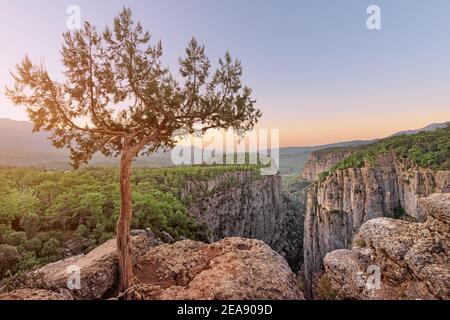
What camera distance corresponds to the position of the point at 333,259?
1224 centimetres

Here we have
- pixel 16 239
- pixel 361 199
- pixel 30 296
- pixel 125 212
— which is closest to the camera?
pixel 30 296

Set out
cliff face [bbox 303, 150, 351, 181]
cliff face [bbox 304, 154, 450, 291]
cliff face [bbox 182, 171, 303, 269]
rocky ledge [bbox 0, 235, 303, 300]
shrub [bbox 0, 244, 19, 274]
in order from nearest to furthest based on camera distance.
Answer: rocky ledge [bbox 0, 235, 303, 300] < shrub [bbox 0, 244, 19, 274] < cliff face [bbox 304, 154, 450, 291] < cliff face [bbox 182, 171, 303, 269] < cliff face [bbox 303, 150, 351, 181]

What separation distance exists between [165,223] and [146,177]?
1201 inches

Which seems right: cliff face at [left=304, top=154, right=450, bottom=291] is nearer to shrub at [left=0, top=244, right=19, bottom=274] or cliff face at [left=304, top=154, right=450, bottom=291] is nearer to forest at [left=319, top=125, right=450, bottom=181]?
forest at [left=319, top=125, right=450, bottom=181]

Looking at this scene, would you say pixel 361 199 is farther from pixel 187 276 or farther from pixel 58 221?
pixel 187 276

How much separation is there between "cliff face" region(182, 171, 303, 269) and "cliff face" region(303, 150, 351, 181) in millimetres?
27797

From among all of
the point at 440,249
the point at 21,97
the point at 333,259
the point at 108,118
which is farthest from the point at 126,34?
the point at 440,249

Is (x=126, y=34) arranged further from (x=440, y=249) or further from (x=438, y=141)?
(x=438, y=141)

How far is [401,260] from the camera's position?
10.1 metres

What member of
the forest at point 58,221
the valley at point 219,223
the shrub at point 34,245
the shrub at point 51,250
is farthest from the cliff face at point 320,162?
the shrub at point 34,245

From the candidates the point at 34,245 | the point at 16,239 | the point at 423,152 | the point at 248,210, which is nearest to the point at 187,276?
the point at 34,245

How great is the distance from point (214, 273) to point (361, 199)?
61.4m

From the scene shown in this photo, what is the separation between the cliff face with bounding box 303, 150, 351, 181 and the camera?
125500mm

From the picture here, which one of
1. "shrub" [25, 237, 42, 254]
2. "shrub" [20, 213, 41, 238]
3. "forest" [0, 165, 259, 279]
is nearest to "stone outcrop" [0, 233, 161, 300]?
"forest" [0, 165, 259, 279]
